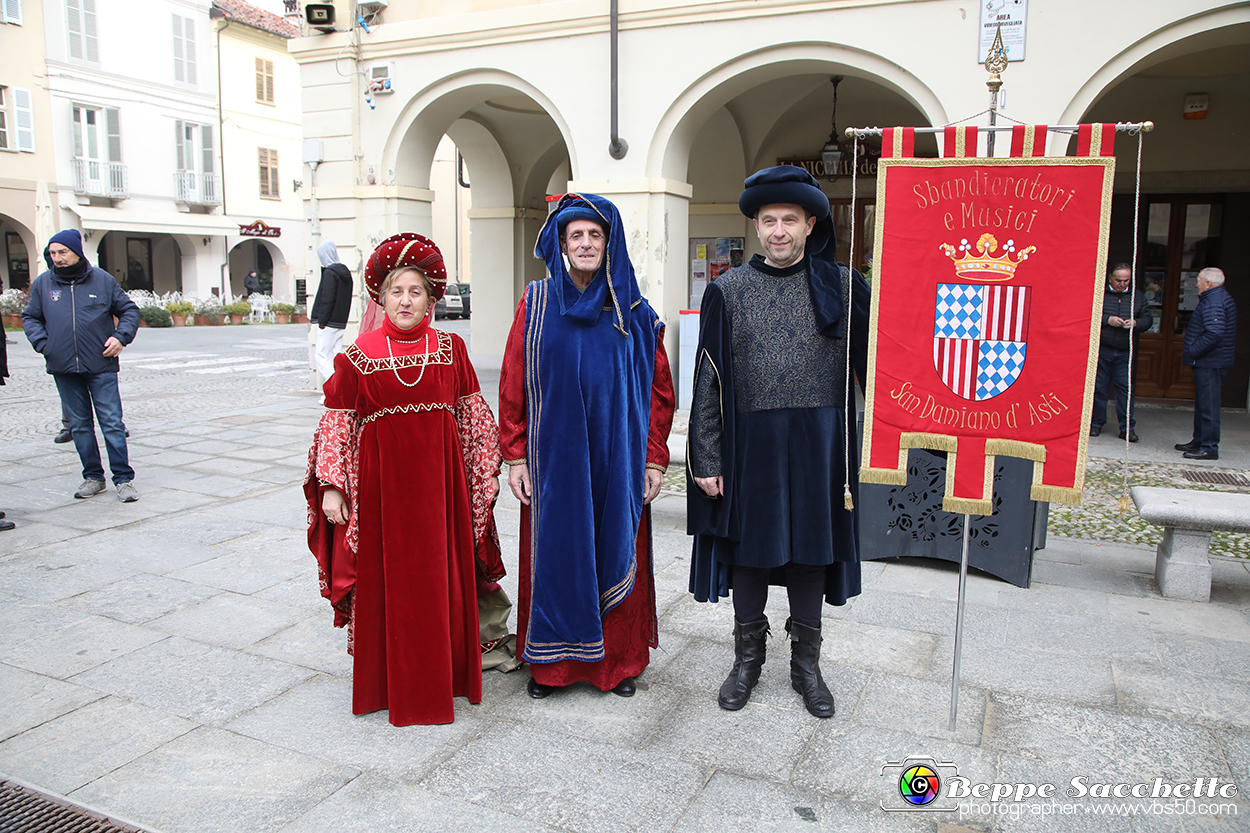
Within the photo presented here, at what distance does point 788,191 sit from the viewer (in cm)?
280

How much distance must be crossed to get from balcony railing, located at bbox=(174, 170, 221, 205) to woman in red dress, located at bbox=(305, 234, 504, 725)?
28937 mm


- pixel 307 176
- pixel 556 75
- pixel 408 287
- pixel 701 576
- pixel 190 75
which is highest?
pixel 190 75

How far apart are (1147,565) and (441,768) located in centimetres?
396

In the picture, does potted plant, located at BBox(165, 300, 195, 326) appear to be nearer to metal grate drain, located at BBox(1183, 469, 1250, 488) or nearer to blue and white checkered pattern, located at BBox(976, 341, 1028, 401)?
metal grate drain, located at BBox(1183, 469, 1250, 488)

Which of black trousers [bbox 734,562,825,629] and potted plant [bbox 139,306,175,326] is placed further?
potted plant [bbox 139,306,175,326]

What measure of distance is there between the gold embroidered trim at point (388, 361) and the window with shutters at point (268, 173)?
30785 millimetres

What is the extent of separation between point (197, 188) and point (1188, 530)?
3012 centimetres

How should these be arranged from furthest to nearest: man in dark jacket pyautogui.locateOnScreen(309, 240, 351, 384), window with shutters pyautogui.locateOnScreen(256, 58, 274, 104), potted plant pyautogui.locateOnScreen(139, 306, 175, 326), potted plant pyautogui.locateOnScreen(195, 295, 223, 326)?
1. window with shutters pyautogui.locateOnScreen(256, 58, 274, 104)
2. potted plant pyautogui.locateOnScreen(195, 295, 223, 326)
3. potted plant pyautogui.locateOnScreen(139, 306, 175, 326)
4. man in dark jacket pyautogui.locateOnScreen(309, 240, 351, 384)

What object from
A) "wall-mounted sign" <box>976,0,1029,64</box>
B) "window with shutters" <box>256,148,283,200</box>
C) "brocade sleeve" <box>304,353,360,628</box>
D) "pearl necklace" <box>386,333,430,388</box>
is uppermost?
"window with shutters" <box>256,148,283,200</box>

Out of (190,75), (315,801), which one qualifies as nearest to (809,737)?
(315,801)

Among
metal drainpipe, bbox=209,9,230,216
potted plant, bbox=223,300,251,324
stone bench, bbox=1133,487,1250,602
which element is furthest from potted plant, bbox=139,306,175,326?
stone bench, bbox=1133,487,1250,602

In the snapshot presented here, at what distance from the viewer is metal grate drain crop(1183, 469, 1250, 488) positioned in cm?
654

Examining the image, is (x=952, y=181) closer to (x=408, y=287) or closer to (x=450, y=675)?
(x=408, y=287)

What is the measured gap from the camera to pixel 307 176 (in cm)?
1048
